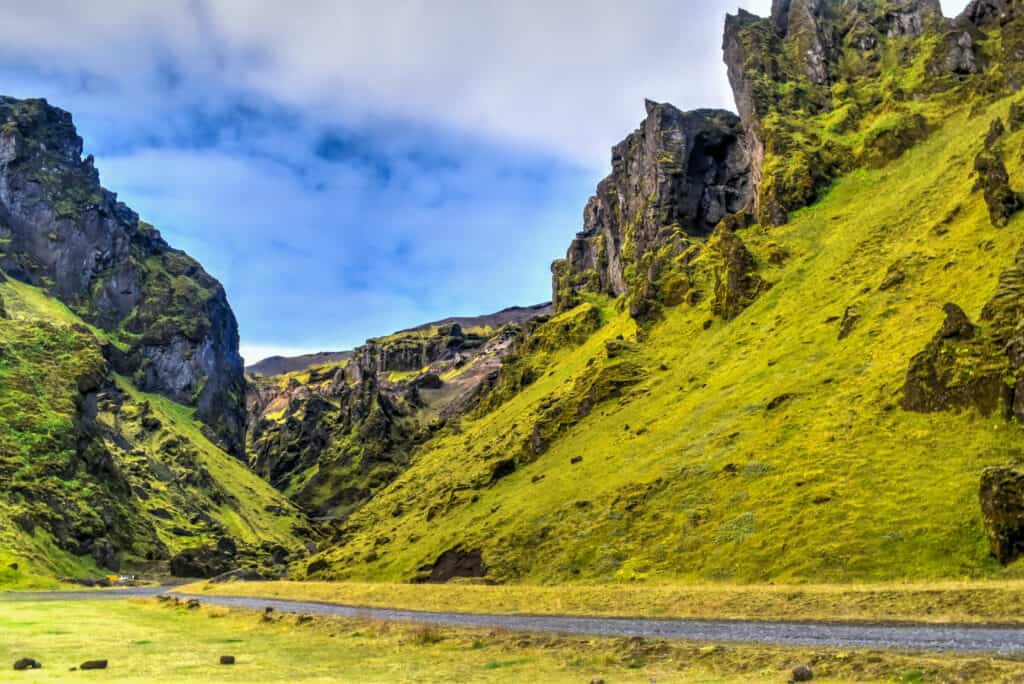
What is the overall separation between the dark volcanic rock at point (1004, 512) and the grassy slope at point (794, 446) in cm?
142

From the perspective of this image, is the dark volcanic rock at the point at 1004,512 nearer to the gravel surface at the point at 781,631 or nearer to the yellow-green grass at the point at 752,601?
the yellow-green grass at the point at 752,601

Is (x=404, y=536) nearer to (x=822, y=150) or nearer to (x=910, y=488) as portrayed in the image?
(x=910, y=488)

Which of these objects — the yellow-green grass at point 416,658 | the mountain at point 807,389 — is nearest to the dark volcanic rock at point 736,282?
the mountain at point 807,389

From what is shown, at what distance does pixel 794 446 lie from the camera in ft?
242

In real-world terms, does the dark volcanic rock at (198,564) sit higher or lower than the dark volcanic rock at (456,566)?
lower

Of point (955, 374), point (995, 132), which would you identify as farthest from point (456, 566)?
point (995, 132)

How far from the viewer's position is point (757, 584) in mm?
55438

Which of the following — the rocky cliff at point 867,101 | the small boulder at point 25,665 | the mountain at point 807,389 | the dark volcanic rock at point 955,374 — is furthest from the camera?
the rocky cliff at point 867,101

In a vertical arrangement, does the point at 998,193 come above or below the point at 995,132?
below

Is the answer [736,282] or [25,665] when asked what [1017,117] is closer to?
[736,282]

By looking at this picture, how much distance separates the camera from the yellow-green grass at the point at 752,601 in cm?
3594

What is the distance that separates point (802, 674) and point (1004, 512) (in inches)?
1210

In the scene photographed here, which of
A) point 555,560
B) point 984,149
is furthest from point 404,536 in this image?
point 984,149

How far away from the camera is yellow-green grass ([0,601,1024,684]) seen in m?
24.8
